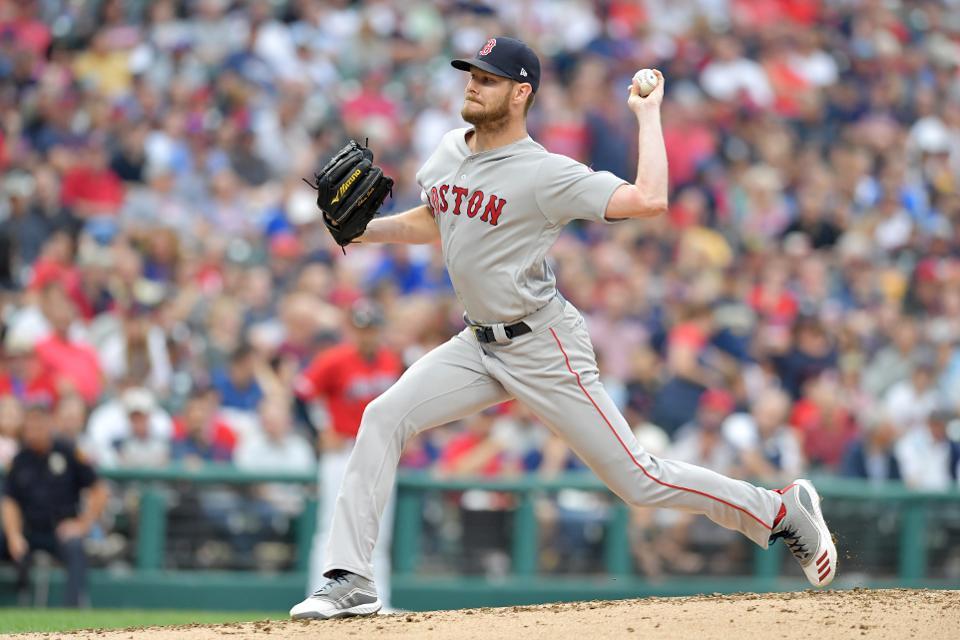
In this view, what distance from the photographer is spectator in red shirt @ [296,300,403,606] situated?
8438 mm

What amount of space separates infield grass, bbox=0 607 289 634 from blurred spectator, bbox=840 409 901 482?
3.89 metres

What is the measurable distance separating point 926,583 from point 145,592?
472cm

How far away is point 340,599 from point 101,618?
2818 millimetres

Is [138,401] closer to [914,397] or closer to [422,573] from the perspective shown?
[422,573]

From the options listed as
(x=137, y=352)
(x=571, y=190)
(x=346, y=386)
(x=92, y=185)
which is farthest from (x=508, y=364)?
(x=92, y=185)

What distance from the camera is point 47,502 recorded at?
8.53 meters

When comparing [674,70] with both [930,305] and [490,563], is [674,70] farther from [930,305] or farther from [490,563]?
[490,563]

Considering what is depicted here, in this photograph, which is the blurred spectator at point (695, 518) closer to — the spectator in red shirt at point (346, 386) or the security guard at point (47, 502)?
the spectator in red shirt at point (346, 386)

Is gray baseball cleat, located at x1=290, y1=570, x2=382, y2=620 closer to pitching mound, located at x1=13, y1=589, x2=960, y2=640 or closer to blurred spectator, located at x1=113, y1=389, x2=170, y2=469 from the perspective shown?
pitching mound, located at x1=13, y1=589, x2=960, y2=640

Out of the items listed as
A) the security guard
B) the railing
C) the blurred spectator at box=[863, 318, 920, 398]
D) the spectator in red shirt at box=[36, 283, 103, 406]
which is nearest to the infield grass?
the railing

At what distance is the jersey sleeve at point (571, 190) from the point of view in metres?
4.95

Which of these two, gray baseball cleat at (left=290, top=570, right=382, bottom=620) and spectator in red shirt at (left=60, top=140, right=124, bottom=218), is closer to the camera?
gray baseball cleat at (left=290, top=570, right=382, bottom=620)

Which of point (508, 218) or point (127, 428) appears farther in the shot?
point (127, 428)

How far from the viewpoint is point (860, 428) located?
10734 mm
